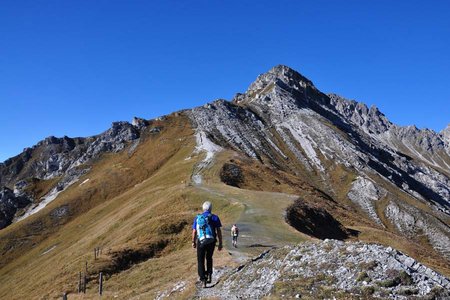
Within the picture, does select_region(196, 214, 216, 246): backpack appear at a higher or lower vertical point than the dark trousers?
higher

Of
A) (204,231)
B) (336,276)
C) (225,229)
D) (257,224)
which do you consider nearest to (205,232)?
(204,231)

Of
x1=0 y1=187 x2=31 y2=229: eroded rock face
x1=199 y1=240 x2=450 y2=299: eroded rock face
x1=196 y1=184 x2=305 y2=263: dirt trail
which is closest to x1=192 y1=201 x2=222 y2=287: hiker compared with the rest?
x1=199 y1=240 x2=450 y2=299: eroded rock face

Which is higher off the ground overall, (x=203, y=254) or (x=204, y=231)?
(x=204, y=231)

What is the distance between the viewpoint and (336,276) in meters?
15.9

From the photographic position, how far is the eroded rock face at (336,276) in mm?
13984

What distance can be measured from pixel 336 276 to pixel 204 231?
548 cm

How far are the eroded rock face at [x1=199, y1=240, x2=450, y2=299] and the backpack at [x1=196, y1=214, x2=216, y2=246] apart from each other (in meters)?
2.50

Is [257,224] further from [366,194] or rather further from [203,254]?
[366,194]

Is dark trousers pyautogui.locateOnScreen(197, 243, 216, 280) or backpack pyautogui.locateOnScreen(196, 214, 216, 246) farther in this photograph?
dark trousers pyautogui.locateOnScreen(197, 243, 216, 280)

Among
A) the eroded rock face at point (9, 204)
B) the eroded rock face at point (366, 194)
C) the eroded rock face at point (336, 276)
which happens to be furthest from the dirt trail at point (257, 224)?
the eroded rock face at point (9, 204)

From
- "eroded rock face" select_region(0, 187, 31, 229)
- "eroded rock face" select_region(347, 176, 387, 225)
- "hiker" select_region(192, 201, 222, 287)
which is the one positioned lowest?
"eroded rock face" select_region(347, 176, 387, 225)

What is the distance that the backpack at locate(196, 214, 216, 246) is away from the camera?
16969 mm

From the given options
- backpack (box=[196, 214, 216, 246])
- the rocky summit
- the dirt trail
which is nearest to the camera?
the rocky summit

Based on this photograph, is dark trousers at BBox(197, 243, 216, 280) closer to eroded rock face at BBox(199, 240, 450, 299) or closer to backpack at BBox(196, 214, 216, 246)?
backpack at BBox(196, 214, 216, 246)
